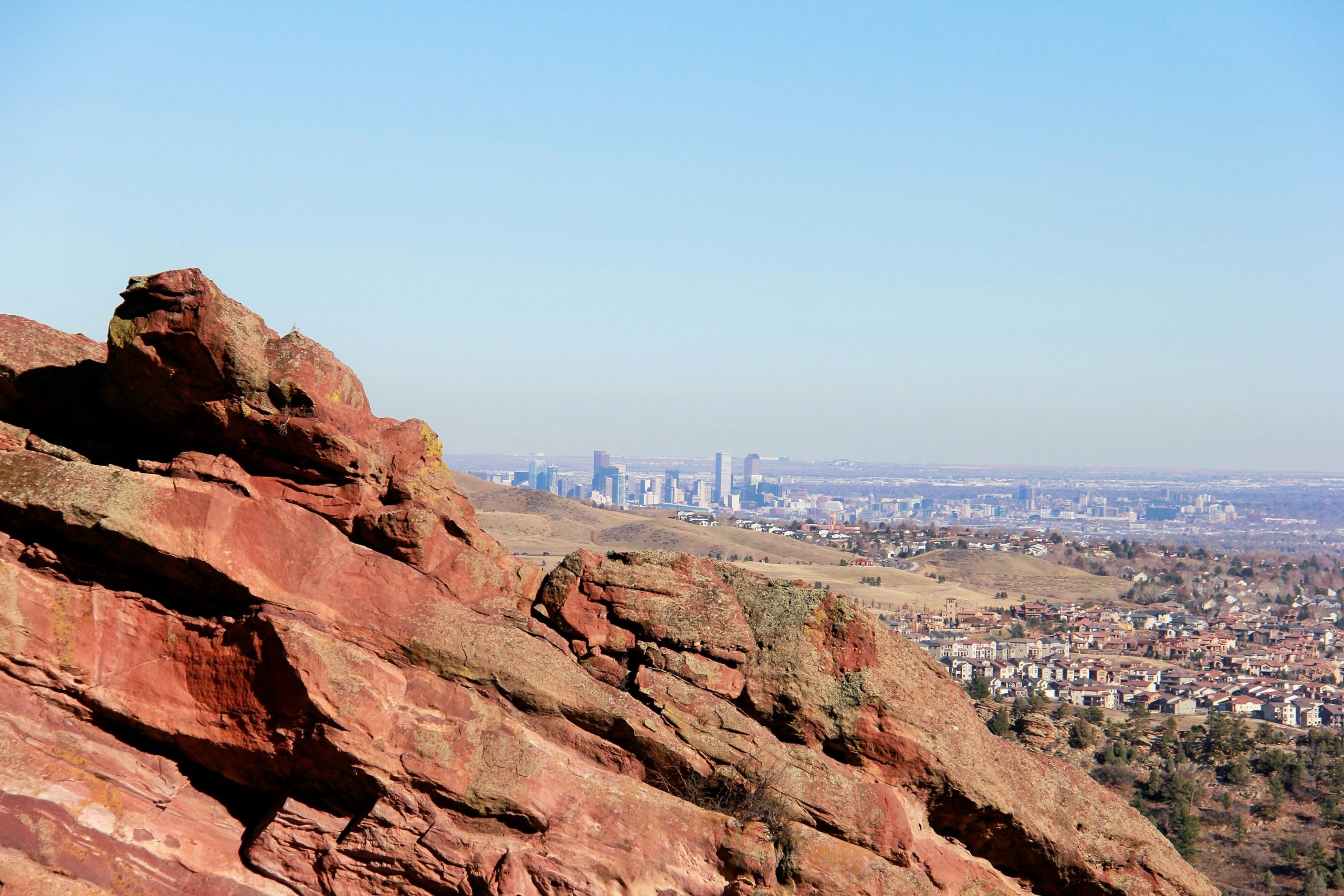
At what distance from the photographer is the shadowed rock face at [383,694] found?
49.9 ft

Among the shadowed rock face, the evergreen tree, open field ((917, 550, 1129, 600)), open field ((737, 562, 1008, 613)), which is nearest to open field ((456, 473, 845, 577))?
open field ((737, 562, 1008, 613))

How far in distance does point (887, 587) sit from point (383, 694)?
149 metres

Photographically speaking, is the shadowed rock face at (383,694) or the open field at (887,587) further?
the open field at (887,587)

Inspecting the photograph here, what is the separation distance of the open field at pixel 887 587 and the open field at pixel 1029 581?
9.35 meters

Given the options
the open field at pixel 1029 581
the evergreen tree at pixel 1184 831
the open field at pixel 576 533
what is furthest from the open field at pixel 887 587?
the evergreen tree at pixel 1184 831

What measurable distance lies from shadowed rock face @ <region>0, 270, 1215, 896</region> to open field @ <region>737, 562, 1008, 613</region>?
389 ft

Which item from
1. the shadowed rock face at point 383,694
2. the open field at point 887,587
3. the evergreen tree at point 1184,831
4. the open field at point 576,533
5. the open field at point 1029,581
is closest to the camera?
the shadowed rock face at point 383,694

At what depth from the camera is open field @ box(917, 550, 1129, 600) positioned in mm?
180125

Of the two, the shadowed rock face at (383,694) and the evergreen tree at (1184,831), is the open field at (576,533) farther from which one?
the shadowed rock face at (383,694)

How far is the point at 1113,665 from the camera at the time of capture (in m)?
119

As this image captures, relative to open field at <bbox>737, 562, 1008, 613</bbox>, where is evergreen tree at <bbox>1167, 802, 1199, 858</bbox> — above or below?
above

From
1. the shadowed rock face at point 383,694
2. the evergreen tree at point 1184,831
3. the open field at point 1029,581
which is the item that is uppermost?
the shadowed rock face at point 383,694

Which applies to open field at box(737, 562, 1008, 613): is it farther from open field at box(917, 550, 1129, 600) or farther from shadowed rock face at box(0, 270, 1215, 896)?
shadowed rock face at box(0, 270, 1215, 896)

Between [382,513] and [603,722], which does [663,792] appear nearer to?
[603,722]
